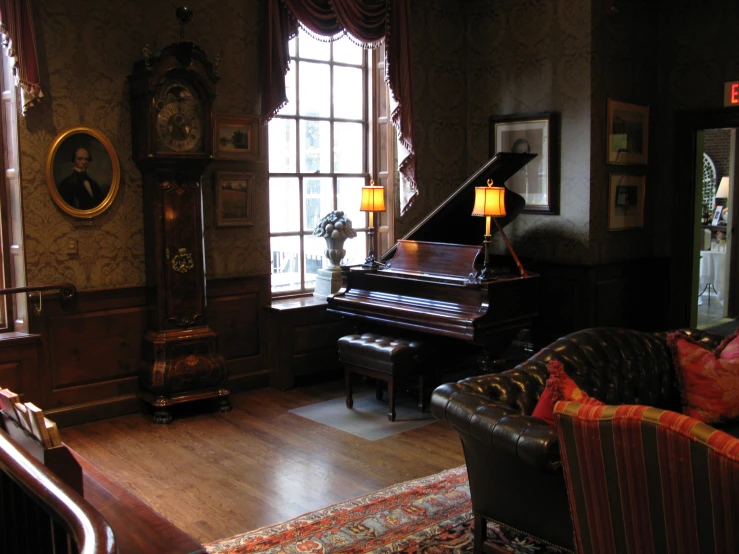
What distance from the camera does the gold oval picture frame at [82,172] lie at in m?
4.82

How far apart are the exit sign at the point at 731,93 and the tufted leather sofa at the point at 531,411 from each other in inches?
122

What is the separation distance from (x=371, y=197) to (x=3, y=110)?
2.48 metres

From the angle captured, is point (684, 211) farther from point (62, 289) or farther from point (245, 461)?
point (62, 289)

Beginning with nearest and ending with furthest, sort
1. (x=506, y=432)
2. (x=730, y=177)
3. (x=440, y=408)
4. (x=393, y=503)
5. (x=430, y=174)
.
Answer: (x=506, y=432)
(x=440, y=408)
(x=393, y=503)
(x=430, y=174)
(x=730, y=177)

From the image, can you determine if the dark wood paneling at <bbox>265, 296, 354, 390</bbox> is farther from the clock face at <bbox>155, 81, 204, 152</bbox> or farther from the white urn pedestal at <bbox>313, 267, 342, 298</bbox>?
the clock face at <bbox>155, 81, 204, 152</bbox>

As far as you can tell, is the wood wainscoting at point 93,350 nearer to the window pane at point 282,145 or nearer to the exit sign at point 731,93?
the window pane at point 282,145

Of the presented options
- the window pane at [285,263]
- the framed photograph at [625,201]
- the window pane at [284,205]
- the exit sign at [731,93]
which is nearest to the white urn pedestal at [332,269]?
the window pane at [285,263]

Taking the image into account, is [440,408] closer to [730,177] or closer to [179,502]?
[179,502]

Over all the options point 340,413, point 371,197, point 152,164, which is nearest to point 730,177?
point 371,197

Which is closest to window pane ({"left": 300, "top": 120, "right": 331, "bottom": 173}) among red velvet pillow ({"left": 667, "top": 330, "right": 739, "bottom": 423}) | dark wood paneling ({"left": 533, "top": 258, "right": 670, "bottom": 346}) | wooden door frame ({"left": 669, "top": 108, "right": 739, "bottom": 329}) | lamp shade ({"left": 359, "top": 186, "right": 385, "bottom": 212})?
lamp shade ({"left": 359, "top": 186, "right": 385, "bottom": 212})

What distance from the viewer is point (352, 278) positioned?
5711 millimetres

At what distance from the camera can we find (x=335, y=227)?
6047mm

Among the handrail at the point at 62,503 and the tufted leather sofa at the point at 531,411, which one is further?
the tufted leather sofa at the point at 531,411

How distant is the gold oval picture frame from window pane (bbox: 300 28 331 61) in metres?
1.93
